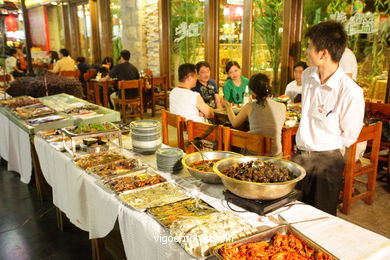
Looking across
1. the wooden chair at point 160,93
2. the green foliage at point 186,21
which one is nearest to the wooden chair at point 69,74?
the wooden chair at point 160,93

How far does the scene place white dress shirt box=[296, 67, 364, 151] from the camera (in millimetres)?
2113

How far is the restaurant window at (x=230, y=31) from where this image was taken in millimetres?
7031

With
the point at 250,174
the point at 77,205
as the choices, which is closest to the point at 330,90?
the point at 250,174

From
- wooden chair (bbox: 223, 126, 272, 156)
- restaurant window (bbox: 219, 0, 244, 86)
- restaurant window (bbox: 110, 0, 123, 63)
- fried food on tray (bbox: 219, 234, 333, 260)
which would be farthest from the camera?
restaurant window (bbox: 110, 0, 123, 63)

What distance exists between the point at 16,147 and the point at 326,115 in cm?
358

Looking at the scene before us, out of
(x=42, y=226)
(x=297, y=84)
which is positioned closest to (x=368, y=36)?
(x=297, y=84)

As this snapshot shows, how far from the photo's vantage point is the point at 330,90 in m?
2.17

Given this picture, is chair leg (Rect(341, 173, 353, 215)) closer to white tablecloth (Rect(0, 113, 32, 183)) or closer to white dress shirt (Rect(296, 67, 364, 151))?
white dress shirt (Rect(296, 67, 364, 151))

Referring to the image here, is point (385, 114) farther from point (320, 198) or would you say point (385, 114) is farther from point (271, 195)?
point (271, 195)

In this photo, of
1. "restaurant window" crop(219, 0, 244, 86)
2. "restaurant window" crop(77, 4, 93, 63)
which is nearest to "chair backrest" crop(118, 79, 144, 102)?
"restaurant window" crop(219, 0, 244, 86)

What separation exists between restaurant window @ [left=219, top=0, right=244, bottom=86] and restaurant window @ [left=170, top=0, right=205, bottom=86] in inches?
22.4

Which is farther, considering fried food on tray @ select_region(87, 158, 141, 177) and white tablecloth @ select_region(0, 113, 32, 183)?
white tablecloth @ select_region(0, 113, 32, 183)

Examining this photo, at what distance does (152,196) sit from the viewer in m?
1.94

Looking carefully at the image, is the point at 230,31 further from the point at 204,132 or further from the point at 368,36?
the point at 204,132
